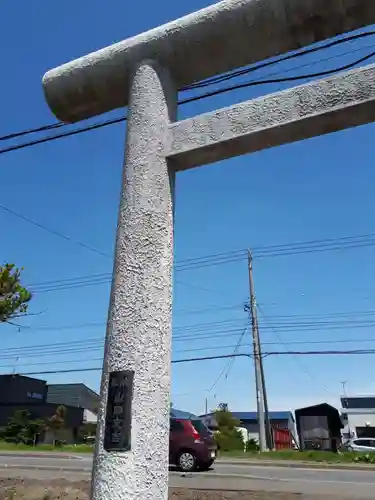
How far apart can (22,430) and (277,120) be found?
3210cm

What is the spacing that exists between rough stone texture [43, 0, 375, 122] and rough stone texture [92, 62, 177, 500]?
0.61ft

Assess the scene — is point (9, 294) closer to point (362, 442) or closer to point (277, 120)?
point (277, 120)

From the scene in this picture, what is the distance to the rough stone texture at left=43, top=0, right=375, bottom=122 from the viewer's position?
97.8 inches

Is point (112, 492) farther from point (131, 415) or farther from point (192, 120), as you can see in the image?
point (192, 120)

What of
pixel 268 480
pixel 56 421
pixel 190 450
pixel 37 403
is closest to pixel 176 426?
pixel 190 450

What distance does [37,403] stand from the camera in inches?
1403

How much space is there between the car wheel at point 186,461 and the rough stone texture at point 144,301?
9.99m

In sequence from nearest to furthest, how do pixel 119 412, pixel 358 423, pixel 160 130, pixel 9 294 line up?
pixel 119 412, pixel 160 130, pixel 9 294, pixel 358 423

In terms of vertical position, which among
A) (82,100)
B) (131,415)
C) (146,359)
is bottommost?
(131,415)

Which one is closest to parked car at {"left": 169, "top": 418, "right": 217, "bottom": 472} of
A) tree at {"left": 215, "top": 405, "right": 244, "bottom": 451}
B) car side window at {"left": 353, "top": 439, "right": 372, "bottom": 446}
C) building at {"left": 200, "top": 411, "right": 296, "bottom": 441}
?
tree at {"left": 215, "top": 405, "right": 244, "bottom": 451}

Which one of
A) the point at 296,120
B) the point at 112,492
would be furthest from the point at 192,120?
the point at 112,492

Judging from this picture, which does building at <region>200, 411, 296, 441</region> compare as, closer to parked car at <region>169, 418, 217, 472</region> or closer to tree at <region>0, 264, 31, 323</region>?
parked car at <region>169, 418, 217, 472</region>

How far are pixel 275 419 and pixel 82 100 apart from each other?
145 feet

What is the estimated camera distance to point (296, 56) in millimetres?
3648
